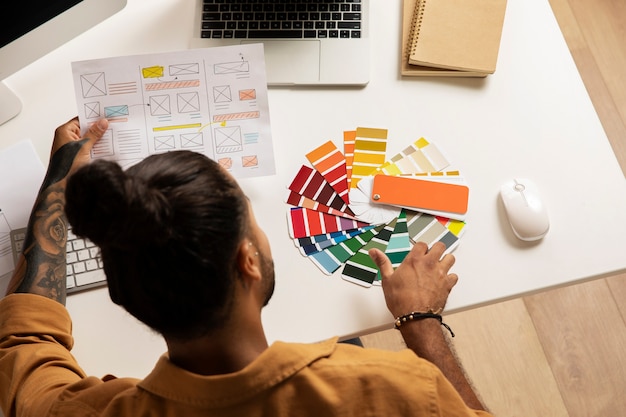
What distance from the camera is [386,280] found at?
0.94 meters

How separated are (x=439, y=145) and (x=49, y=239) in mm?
655

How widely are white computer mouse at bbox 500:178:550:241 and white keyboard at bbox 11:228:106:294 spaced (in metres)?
0.66

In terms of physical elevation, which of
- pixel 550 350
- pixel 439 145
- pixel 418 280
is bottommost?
pixel 550 350

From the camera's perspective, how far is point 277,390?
687 mm

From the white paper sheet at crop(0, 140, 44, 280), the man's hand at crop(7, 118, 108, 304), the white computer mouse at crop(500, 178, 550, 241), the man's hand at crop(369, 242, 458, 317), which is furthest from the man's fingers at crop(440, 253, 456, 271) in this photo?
the white paper sheet at crop(0, 140, 44, 280)

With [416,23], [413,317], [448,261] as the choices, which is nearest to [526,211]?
[448,261]

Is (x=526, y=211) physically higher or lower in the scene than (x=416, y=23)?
lower

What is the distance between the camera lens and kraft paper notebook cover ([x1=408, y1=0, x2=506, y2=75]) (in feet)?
3.55

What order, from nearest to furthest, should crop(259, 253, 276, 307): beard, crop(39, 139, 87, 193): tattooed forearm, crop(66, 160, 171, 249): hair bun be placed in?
crop(66, 160, 171, 249): hair bun → crop(259, 253, 276, 307): beard → crop(39, 139, 87, 193): tattooed forearm

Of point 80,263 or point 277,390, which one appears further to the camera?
point 80,263

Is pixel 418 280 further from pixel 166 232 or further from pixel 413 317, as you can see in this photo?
pixel 166 232

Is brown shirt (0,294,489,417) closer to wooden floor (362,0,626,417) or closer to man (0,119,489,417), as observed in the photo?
man (0,119,489,417)

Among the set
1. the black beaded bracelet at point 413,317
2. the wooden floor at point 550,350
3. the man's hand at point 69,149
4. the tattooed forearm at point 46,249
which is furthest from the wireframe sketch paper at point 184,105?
the wooden floor at point 550,350

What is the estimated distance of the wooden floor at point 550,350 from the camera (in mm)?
1529
